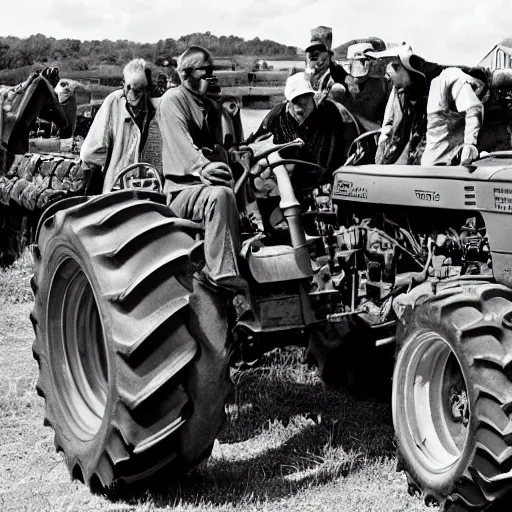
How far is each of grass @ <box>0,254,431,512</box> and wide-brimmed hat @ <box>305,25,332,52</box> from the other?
289 centimetres

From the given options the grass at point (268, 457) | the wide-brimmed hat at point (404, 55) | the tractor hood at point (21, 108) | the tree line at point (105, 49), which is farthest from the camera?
the tree line at point (105, 49)

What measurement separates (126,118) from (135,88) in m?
0.24

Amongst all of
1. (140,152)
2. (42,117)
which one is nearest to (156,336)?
(140,152)

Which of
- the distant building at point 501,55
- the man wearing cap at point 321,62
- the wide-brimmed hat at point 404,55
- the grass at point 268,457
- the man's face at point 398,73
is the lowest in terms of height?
the grass at point 268,457

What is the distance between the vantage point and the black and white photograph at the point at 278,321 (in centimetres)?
420

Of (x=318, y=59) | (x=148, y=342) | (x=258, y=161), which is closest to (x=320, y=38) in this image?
(x=318, y=59)

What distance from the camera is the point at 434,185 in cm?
497

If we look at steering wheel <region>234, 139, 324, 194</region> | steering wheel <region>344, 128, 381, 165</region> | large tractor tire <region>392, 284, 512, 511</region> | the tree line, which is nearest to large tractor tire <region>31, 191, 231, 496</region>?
steering wheel <region>234, 139, 324, 194</region>

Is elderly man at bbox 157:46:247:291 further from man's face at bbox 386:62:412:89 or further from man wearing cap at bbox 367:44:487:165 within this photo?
man wearing cap at bbox 367:44:487:165

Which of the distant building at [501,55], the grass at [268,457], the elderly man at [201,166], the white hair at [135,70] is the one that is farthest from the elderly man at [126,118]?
the distant building at [501,55]

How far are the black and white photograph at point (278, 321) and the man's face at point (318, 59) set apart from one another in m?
1.52

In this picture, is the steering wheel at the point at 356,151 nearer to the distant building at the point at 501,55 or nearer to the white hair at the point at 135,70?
the white hair at the point at 135,70

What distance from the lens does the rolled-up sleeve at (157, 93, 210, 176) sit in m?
4.90

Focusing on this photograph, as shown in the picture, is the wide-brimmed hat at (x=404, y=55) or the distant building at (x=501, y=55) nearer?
the wide-brimmed hat at (x=404, y=55)
